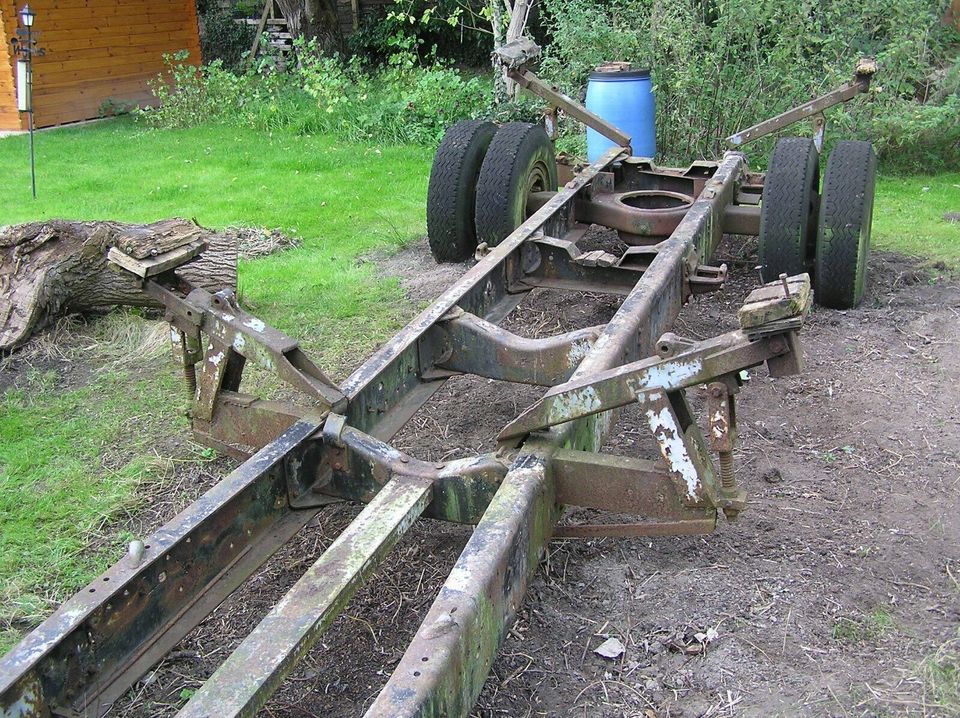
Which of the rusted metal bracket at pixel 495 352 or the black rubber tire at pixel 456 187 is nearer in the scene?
the rusted metal bracket at pixel 495 352

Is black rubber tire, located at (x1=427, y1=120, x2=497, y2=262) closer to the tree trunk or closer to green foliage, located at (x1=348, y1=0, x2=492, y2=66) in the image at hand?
the tree trunk

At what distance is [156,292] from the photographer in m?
3.40

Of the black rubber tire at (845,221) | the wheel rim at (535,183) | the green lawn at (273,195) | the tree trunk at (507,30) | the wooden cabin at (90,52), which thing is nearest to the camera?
the black rubber tire at (845,221)

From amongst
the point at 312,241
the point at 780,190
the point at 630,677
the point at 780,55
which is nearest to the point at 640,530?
the point at 630,677

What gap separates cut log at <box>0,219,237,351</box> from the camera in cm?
560

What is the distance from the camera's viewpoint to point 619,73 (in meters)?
9.03

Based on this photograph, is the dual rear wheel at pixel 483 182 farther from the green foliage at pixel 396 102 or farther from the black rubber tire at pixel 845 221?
the green foliage at pixel 396 102

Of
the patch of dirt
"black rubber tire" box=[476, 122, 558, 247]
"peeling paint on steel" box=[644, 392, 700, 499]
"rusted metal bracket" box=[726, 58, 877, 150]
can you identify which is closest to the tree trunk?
the patch of dirt

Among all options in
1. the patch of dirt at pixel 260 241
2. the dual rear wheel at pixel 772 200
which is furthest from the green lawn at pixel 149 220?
the dual rear wheel at pixel 772 200

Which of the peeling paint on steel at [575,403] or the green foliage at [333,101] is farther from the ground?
the green foliage at [333,101]

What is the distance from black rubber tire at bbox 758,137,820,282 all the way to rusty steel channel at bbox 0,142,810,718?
5.06 ft

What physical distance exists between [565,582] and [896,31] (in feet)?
26.6

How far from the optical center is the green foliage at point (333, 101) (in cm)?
1184

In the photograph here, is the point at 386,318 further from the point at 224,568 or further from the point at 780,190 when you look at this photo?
the point at 224,568
